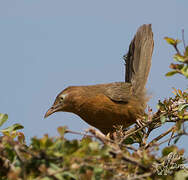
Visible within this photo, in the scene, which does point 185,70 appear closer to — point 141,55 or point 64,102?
point 64,102

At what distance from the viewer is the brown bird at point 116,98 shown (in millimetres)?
6473

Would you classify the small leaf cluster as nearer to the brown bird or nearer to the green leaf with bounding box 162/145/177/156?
the green leaf with bounding box 162/145/177/156

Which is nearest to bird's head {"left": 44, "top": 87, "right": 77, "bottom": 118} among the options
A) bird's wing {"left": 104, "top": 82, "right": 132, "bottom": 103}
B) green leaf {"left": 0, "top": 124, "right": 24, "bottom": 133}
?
bird's wing {"left": 104, "top": 82, "right": 132, "bottom": 103}

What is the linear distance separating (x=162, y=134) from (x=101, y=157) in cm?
255

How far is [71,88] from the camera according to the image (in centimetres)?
728

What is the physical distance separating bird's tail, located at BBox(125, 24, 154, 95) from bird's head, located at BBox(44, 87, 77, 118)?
143 centimetres

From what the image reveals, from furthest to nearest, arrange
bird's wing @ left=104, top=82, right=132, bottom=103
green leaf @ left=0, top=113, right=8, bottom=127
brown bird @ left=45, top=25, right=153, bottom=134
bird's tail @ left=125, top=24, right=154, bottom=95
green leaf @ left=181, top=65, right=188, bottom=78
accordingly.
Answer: bird's tail @ left=125, top=24, right=154, bottom=95, bird's wing @ left=104, top=82, right=132, bottom=103, brown bird @ left=45, top=25, right=153, bottom=134, green leaf @ left=0, top=113, right=8, bottom=127, green leaf @ left=181, top=65, right=188, bottom=78

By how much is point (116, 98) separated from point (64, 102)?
102cm

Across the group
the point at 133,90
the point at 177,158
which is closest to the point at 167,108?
the point at 177,158

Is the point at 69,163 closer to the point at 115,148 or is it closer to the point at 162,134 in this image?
the point at 115,148

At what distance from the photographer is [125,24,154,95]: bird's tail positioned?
763cm

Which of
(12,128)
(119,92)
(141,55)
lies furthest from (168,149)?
(141,55)

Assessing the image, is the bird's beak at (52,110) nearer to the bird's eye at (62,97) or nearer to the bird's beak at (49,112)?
the bird's beak at (49,112)

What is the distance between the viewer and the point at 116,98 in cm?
684
